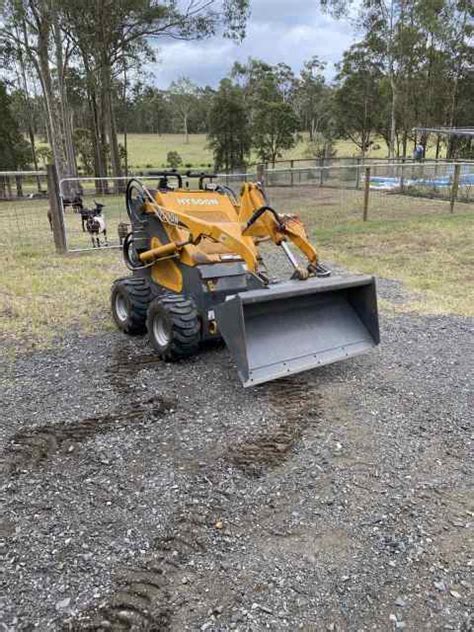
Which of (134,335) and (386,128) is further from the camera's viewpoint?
(386,128)

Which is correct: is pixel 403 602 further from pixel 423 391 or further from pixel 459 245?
pixel 459 245

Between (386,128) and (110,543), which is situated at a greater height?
(386,128)

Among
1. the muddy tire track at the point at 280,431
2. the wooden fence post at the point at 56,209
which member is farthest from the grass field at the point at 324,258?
the muddy tire track at the point at 280,431

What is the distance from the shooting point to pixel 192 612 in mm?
2137

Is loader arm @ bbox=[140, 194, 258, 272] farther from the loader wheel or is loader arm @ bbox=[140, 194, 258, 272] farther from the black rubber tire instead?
the loader wheel

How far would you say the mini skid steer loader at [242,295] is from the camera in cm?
396

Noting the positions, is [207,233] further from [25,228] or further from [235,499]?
A: [25,228]

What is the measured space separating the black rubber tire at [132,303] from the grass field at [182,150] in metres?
35.8

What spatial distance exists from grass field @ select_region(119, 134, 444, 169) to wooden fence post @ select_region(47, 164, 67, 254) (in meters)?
31.6

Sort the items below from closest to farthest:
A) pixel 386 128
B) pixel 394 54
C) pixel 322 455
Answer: pixel 322 455, pixel 394 54, pixel 386 128

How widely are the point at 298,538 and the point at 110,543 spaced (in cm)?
89

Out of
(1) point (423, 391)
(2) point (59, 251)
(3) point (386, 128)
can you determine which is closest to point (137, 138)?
(3) point (386, 128)

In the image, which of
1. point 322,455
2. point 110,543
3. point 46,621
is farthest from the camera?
point 322,455

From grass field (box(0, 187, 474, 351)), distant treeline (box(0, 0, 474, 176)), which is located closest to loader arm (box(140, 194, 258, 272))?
grass field (box(0, 187, 474, 351))
